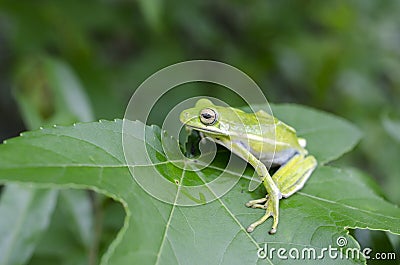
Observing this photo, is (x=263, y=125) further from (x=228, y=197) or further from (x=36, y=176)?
(x=36, y=176)

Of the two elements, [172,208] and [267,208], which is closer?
[172,208]

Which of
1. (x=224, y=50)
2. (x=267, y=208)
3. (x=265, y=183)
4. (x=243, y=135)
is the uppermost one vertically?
(x=224, y=50)

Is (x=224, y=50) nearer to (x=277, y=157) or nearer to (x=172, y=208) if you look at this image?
(x=277, y=157)

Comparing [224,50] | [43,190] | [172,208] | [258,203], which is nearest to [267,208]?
[258,203]

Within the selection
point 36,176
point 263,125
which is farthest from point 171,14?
point 36,176

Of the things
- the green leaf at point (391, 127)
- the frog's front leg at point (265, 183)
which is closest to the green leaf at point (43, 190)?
the frog's front leg at point (265, 183)
